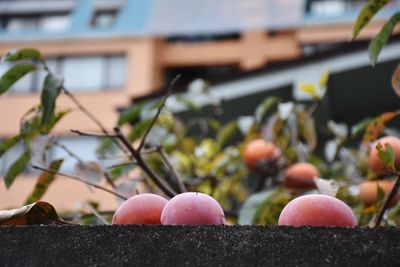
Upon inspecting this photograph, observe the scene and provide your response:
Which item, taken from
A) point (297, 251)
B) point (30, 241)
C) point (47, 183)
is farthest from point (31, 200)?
point (297, 251)

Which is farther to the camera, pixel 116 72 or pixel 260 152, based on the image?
pixel 116 72

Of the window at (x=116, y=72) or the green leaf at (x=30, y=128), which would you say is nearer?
the green leaf at (x=30, y=128)

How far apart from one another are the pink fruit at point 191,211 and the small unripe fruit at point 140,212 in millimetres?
35

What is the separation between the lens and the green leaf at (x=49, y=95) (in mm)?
1224

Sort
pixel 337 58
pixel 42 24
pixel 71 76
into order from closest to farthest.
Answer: pixel 337 58, pixel 71 76, pixel 42 24

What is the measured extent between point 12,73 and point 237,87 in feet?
8.25

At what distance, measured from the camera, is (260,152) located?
197 centimetres

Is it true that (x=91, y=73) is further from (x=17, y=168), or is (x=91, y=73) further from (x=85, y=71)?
(x=17, y=168)

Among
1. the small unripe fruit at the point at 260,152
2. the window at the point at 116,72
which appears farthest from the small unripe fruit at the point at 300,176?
the window at the point at 116,72

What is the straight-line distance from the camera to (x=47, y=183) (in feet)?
4.57

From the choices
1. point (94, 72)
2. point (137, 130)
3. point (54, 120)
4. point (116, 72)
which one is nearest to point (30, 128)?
point (54, 120)

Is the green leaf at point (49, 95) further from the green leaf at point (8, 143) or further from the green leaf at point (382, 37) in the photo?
the green leaf at point (382, 37)

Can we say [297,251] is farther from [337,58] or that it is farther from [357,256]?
[337,58]

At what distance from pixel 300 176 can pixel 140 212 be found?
103 cm
